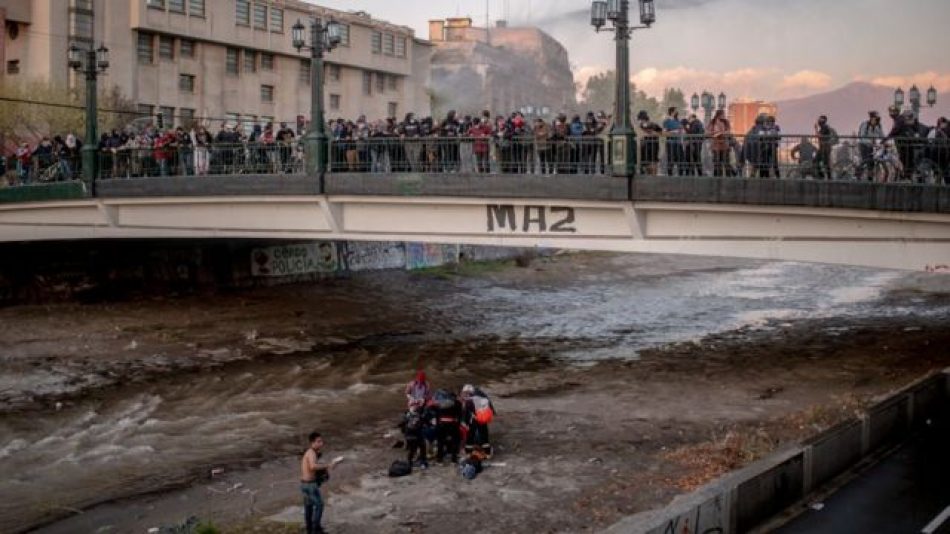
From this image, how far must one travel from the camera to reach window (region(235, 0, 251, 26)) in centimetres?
6194

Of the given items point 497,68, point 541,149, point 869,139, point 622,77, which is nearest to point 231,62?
point 541,149

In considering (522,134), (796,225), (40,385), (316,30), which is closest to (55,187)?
(40,385)

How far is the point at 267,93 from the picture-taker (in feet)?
216

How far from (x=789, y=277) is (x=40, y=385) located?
135ft

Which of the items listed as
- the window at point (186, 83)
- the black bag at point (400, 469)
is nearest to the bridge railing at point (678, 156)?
the black bag at point (400, 469)

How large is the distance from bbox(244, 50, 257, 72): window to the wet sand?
25.4m

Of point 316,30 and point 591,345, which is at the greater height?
point 316,30

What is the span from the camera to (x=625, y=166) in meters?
21.8

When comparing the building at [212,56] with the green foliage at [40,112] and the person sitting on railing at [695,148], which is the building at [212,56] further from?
the person sitting on railing at [695,148]

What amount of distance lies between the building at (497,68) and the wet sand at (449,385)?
84.3m

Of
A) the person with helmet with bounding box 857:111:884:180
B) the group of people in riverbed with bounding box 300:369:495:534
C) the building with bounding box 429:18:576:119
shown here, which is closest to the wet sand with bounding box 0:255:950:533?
the group of people in riverbed with bounding box 300:369:495:534

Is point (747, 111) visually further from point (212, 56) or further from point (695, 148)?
point (695, 148)

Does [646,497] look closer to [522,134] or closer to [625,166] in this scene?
[625,166]

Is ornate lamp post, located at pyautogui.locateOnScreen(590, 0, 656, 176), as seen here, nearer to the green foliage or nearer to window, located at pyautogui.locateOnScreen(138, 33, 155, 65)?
the green foliage
